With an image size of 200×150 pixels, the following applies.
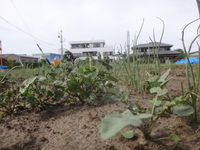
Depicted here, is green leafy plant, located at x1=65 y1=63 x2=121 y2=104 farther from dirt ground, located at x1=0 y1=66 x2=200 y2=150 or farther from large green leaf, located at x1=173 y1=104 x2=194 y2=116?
large green leaf, located at x1=173 y1=104 x2=194 y2=116

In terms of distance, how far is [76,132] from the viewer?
0.68 meters

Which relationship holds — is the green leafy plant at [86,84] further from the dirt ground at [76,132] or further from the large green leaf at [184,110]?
the large green leaf at [184,110]

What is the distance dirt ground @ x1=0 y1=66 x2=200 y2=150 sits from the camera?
531 mm

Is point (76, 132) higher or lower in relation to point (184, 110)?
lower

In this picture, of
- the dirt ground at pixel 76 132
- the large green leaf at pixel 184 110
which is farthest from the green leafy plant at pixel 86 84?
the large green leaf at pixel 184 110

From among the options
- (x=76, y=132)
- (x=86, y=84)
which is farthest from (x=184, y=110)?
(x=86, y=84)

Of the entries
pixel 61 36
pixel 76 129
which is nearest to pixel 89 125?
pixel 76 129

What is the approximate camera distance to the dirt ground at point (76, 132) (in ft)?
1.74

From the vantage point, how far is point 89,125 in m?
0.72

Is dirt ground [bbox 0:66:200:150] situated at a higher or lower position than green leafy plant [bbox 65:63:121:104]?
lower

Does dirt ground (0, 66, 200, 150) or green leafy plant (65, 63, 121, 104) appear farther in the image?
green leafy plant (65, 63, 121, 104)

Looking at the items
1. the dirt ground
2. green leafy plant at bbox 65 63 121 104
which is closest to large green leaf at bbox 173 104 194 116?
the dirt ground

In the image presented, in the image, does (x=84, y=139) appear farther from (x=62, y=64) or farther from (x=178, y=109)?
(x=62, y=64)

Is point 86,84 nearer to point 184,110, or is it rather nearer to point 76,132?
point 76,132
